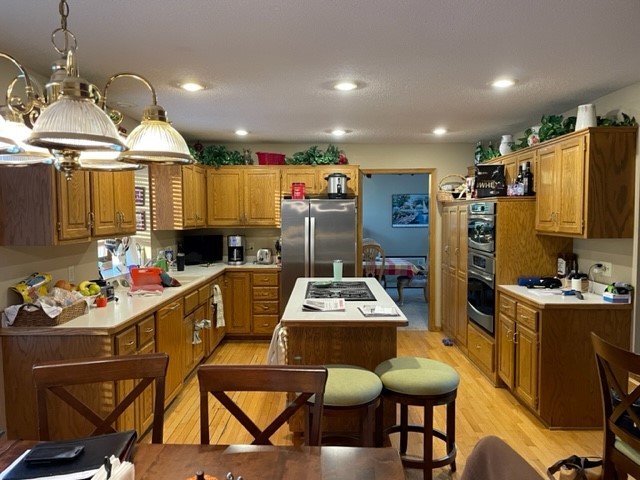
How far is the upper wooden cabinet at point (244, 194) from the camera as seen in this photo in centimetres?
529

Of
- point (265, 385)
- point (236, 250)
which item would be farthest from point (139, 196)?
point (265, 385)

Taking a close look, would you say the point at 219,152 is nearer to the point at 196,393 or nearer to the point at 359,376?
the point at 196,393

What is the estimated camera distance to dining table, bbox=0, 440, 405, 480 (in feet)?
4.05

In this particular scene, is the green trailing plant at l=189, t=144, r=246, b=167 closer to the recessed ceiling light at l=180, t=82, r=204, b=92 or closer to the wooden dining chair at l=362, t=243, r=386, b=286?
the recessed ceiling light at l=180, t=82, r=204, b=92

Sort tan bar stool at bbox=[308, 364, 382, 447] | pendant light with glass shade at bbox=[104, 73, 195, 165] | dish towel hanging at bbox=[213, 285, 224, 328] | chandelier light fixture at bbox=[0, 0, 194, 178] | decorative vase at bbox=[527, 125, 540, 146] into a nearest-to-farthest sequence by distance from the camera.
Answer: chandelier light fixture at bbox=[0, 0, 194, 178], pendant light with glass shade at bbox=[104, 73, 195, 165], tan bar stool at bbox=[308, 364, 382, 447], decorative vase at bbox=[527, 125, 540, 146], dish towel hanging at bbox=[213, 285, 224, 328]

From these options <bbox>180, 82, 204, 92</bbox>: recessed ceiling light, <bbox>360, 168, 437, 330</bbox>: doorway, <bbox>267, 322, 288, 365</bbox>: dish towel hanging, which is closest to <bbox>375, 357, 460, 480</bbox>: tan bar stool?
<bbox>267, 322, 288, 365</bbox>: dish towel hanging

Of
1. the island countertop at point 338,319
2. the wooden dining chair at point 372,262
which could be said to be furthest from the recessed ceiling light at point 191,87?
the wooden dining chair at point 372,262

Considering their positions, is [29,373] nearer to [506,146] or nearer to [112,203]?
[112,203]

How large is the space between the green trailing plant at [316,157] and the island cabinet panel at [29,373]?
11.2 feet

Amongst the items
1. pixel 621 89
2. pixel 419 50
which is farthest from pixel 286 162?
pixel 621 89

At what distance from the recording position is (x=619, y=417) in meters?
1.90

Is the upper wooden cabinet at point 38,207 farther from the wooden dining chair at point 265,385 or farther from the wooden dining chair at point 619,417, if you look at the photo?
the wooden dining chair at point 619,417

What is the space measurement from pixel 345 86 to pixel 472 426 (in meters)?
2.62

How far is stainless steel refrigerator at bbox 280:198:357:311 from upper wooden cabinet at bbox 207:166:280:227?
0.44 metres
